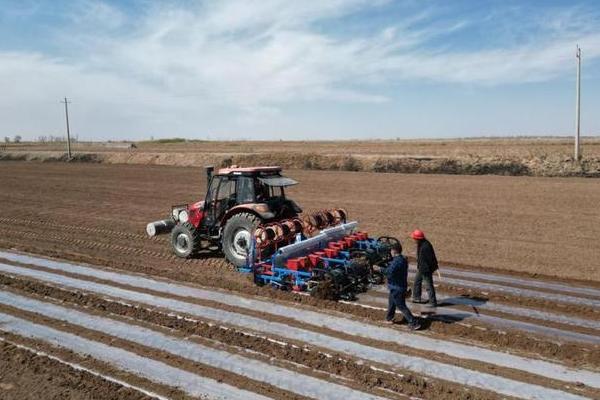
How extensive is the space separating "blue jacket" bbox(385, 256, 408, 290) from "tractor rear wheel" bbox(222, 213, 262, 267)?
339 centimetres

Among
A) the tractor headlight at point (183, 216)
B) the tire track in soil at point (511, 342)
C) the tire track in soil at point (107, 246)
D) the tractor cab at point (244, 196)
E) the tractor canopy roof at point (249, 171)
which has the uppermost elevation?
the tractor canopy roof at point (249, 171)

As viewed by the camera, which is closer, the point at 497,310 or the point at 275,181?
the point at 497,310

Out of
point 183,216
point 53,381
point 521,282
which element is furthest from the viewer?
point 183,216

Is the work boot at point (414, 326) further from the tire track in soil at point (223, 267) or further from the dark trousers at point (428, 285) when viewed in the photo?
the tire track in soil at point (223, 267)

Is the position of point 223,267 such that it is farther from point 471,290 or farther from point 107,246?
point 471,290

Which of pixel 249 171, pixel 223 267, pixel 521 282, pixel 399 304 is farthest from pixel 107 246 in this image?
pixel 521 282

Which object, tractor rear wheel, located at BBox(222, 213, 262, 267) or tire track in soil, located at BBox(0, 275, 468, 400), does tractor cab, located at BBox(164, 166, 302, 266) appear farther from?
tire track in soil, located at BBox(0, 275, 468, 400)

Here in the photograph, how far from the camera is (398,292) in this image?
25.4ft

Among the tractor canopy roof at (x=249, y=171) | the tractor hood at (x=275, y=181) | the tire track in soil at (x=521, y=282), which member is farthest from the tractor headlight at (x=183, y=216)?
the tire track in soil at (x=521, y=282)

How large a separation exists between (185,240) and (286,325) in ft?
15.5

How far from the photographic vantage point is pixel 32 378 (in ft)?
20.9

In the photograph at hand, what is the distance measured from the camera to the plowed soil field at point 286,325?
612cm

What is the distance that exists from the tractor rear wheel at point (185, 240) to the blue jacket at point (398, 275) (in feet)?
17.1

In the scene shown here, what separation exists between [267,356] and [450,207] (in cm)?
1275
